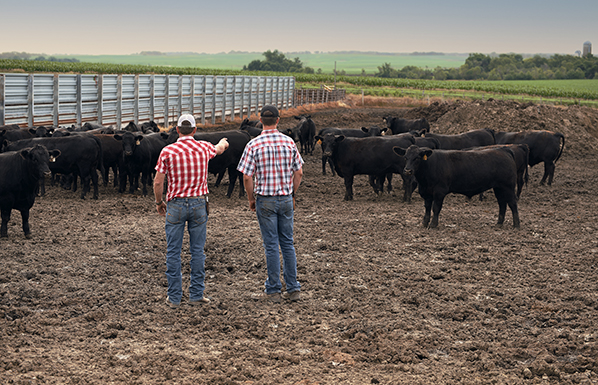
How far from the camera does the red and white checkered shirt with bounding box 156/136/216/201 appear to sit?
5781mm

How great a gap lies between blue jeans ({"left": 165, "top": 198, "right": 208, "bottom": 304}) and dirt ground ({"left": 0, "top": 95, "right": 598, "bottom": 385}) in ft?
0.88

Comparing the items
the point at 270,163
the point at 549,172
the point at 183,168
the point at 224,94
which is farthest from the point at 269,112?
the point at 224,94

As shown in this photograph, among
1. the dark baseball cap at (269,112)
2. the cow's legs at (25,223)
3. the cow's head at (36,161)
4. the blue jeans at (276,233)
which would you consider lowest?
the cow's legs at (25,223)

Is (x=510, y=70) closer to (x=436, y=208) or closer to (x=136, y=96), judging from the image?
(x=136, y=96)

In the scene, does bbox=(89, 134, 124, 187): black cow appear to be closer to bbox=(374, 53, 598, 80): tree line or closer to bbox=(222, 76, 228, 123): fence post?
bbox=(222, 76, 228, 123): fence post

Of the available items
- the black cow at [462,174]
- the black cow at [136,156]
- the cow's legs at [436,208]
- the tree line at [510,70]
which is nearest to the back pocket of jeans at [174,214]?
the black cow at [462,174]

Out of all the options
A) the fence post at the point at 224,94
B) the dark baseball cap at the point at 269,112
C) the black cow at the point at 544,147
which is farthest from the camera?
the fence post at the point at 224,94

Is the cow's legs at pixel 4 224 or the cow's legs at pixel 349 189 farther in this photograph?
the cow's legs at pixel 349 189

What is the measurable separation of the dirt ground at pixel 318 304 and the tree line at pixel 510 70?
10918 centimetres

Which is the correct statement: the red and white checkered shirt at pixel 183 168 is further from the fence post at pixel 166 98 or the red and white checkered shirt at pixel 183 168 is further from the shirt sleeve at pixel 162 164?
the fence post at pixel 166 98

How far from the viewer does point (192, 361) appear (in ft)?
16.0

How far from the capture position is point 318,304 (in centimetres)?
638

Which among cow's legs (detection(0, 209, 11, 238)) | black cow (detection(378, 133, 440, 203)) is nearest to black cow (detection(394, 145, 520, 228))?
black cow (detection(378, 133, 440, 203))

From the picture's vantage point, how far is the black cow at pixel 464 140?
50.0 feet
